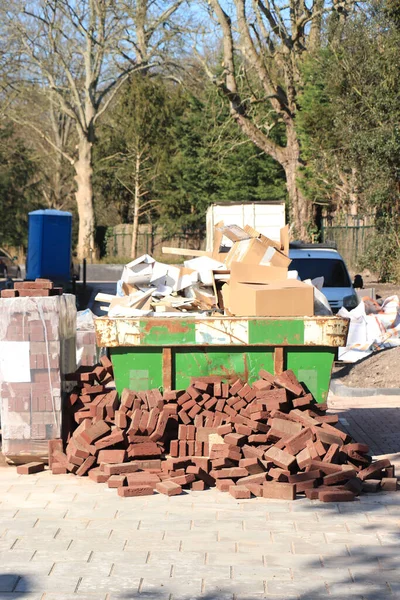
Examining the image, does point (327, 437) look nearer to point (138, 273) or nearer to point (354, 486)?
point (354, 486)

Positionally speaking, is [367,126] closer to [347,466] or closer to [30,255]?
[30,255]

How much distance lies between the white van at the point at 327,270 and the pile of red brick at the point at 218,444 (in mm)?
8908

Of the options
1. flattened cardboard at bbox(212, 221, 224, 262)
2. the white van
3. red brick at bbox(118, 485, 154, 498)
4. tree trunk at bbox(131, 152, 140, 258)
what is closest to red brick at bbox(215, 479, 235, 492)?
red brick at bbox(118, 485, 154, 498)

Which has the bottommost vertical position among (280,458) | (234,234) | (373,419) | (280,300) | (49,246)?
(373,419)

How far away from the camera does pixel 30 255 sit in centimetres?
3108

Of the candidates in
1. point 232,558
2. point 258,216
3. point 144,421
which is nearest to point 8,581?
point 232,558

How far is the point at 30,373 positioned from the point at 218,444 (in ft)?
5.48

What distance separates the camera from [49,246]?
1225 inches

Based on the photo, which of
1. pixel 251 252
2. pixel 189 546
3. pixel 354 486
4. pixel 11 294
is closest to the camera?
pixel 189 546

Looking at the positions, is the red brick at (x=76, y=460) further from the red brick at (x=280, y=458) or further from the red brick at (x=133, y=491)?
the red brick at (x=280, y=458)

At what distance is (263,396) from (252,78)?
33.5m

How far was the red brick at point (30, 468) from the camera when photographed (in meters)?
7.47

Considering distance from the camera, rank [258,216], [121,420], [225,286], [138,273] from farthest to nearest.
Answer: [258,216] < [138,273] < [225,286] < [121,420]

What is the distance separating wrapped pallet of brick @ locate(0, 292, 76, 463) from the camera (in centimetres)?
755
